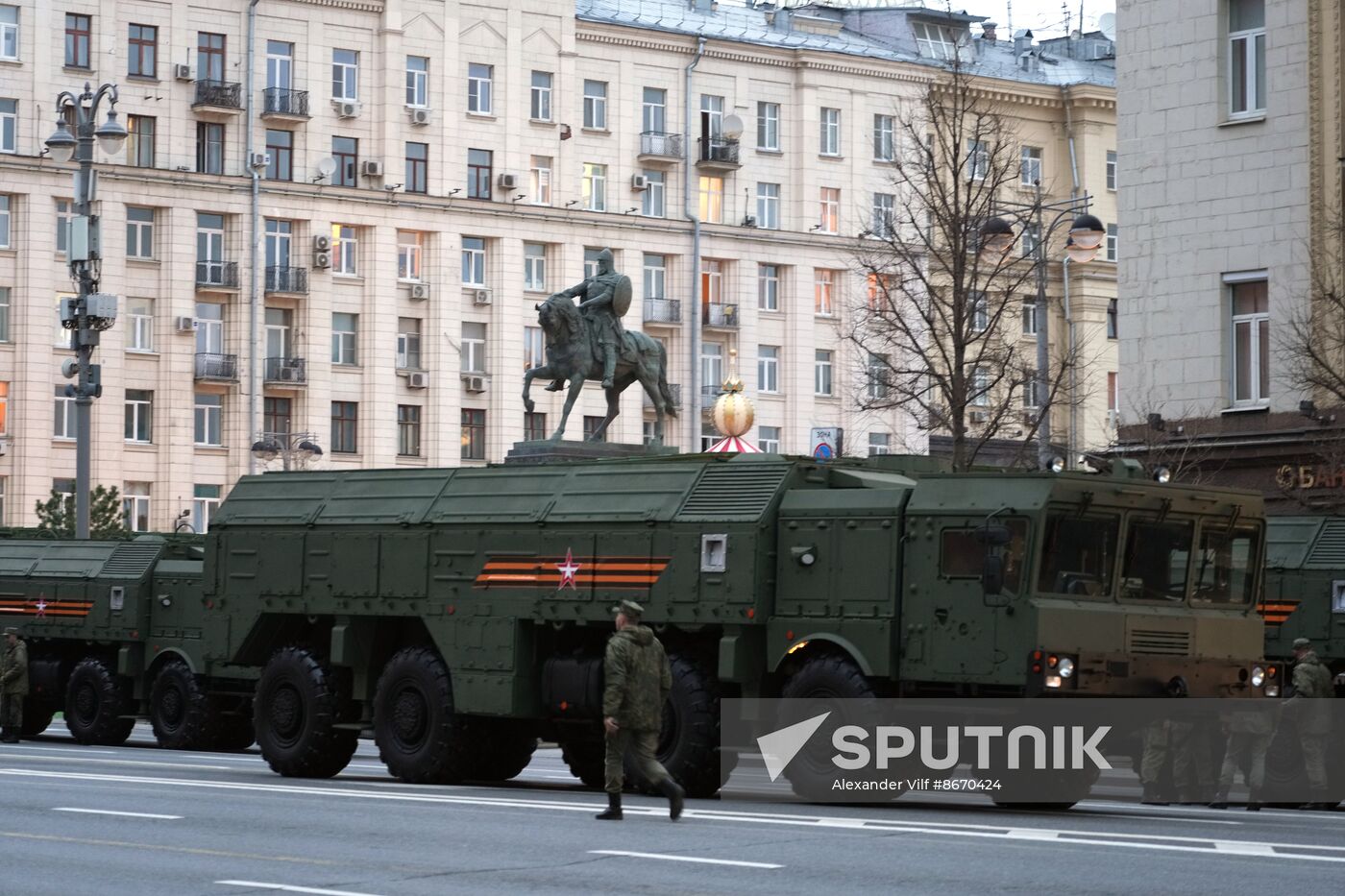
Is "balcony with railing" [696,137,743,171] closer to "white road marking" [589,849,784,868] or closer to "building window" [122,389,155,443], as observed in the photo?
"building window" [122,389,155,443]

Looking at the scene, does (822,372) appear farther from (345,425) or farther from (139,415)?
(139,415)

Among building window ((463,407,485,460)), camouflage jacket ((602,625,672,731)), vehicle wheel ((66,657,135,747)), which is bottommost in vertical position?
vehicle wheel ((66,657,135,747))

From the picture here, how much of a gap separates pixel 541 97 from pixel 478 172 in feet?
10.4

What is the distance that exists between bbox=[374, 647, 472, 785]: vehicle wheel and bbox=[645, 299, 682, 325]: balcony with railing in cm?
5573

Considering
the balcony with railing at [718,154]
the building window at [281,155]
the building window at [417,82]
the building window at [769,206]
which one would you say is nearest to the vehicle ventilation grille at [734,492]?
→ the building window at [281,155]

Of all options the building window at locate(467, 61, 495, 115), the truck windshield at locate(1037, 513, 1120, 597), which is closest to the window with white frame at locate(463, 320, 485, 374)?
the building window at locate(467, 61, 495, 115)

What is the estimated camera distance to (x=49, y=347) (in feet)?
228

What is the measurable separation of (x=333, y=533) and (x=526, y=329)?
52.8 metres

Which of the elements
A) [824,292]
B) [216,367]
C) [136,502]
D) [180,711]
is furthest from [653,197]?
[180,711]

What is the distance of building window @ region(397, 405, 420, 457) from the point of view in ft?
248

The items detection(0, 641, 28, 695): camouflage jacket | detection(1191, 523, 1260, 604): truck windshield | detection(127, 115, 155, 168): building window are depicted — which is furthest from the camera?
detection(127, 115, 155, 168): building window

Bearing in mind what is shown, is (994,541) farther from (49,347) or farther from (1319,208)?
(49,347)

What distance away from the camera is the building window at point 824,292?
8338 cm

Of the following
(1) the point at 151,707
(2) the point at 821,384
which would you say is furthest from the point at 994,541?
(2) the point at 821,384
